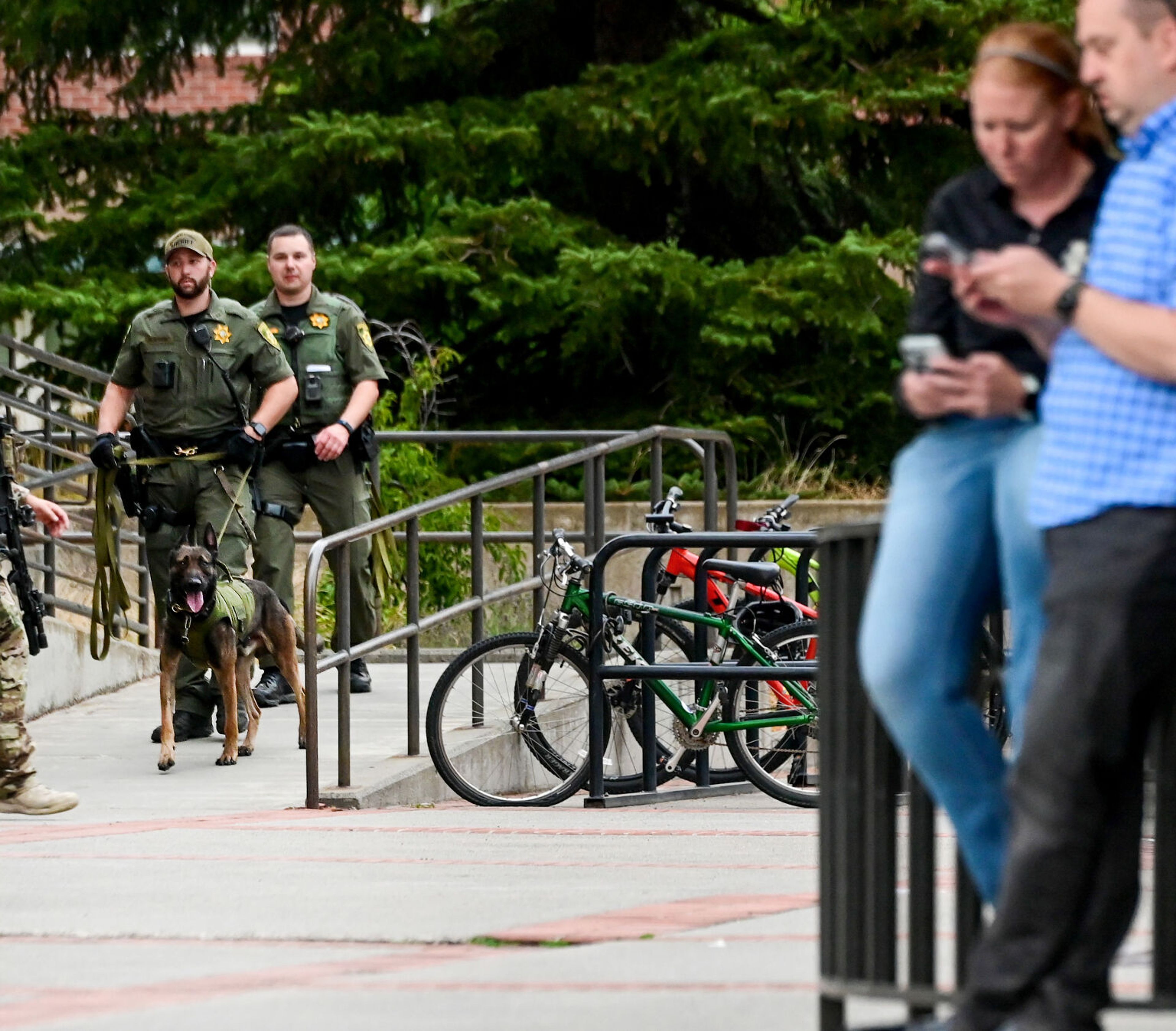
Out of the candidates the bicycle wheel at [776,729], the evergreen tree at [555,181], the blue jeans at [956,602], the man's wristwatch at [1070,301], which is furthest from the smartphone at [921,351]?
the evergreen tree at [555,181]

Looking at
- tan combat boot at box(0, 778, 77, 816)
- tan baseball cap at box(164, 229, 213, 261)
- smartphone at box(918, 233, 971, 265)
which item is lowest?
tan combat boot at box(0, 778, 77, 816)

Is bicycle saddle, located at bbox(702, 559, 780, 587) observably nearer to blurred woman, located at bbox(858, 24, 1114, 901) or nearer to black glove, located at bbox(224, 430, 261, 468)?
black glove, located at bbox(224, 430, 261, 468)

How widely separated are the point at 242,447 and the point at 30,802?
2273 millimetres

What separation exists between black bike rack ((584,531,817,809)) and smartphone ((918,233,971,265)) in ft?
17.4

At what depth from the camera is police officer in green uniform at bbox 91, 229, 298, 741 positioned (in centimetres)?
938

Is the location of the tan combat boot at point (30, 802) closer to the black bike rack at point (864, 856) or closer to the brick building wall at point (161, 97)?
the black bike rack at point (864, 856)

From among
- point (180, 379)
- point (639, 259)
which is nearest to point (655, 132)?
point (639, 259)

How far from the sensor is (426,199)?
15.6 metres

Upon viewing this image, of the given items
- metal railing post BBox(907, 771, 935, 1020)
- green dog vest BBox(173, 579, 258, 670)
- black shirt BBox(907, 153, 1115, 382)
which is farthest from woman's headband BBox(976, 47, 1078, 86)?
green dog vest BBox(173, 579, 258, 670)

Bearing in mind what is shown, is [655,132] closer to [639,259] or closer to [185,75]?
[639,259]

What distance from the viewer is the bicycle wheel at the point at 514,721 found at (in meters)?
8.85

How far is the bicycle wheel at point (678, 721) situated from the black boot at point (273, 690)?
6.00 ft

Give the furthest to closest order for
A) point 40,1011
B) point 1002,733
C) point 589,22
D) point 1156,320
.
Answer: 1. point 589,22
2. point 1002,733
3. point 40,1011
4. point 1156,320

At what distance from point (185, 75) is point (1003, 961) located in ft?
49.4
